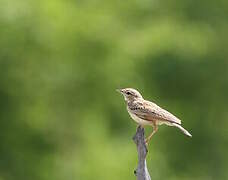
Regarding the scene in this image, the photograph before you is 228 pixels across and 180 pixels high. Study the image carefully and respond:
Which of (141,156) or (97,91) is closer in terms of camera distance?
(141,156)

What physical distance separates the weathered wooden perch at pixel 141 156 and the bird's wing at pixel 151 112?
26 cm

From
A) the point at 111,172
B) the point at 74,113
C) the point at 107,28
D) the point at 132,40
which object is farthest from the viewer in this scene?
the point at 132,40

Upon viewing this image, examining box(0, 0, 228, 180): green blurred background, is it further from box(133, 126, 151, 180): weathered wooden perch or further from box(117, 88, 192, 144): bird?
box(133, 126, 151, 180): weathered wooden perch

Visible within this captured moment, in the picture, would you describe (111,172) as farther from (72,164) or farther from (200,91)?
(200,91)

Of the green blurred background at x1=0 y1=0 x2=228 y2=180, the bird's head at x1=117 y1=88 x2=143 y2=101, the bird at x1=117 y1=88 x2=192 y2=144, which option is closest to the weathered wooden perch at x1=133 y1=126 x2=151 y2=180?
the bird at x1=117 y1=88 x2=192 y2=144

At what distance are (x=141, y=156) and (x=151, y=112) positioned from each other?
2.87ft

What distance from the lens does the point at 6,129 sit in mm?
18625

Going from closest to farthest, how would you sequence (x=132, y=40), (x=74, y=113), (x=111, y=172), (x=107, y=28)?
1. (x=111, y=172)
2. (x=74, y=113)
3. (x=107, y=28)
4. (x=132, y=40)

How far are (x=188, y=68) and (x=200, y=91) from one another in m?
0.67

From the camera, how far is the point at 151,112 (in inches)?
268

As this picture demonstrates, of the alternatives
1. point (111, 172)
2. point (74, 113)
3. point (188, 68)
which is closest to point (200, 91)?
point (188, 68)

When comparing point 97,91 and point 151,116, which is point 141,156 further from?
point 97,91

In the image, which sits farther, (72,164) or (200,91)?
(200,91)

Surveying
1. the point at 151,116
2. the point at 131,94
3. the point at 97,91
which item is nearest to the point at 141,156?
the point at 151,116
